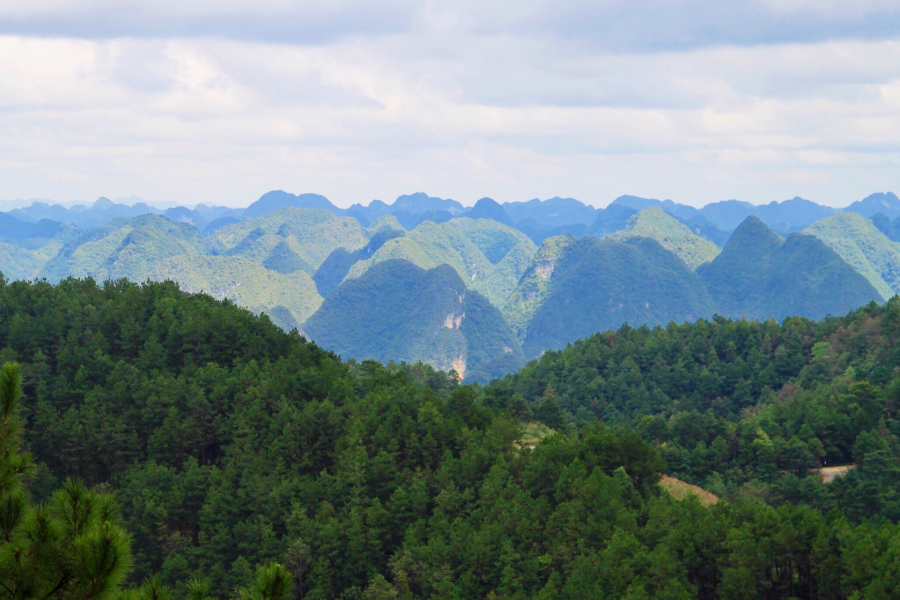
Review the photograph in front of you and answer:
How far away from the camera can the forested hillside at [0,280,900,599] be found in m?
32.1

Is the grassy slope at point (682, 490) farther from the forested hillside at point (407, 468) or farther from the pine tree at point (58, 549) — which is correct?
the pine tree at point (58, 549)

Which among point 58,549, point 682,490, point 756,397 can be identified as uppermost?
point 58,549

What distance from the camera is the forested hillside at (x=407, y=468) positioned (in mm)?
32094

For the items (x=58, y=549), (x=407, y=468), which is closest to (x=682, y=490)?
(x=407, y=468)

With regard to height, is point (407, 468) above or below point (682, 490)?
above

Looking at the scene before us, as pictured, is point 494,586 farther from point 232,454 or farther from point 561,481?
point 232,454

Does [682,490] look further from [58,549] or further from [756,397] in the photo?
[58,549]

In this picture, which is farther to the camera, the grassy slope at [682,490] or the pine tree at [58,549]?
the grassy slope at [682,490]

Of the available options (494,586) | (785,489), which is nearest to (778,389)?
(785,489)

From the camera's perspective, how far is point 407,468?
43906 millimetres

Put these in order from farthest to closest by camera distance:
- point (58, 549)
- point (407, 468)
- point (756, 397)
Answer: point (756, 397)
point (407, 468)
point (58, 549)

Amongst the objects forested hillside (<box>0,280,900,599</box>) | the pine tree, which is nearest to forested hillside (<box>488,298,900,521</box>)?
forested hillside (<box>0,280,900,599</box>)

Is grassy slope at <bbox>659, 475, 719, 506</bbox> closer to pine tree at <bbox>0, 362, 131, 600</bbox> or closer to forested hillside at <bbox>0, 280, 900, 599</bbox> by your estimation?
forested hillside at <bbox>0, 280, 900, 599</bbox>

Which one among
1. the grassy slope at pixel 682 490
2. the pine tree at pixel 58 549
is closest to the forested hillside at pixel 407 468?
the grassy slope at pixel 682 490
